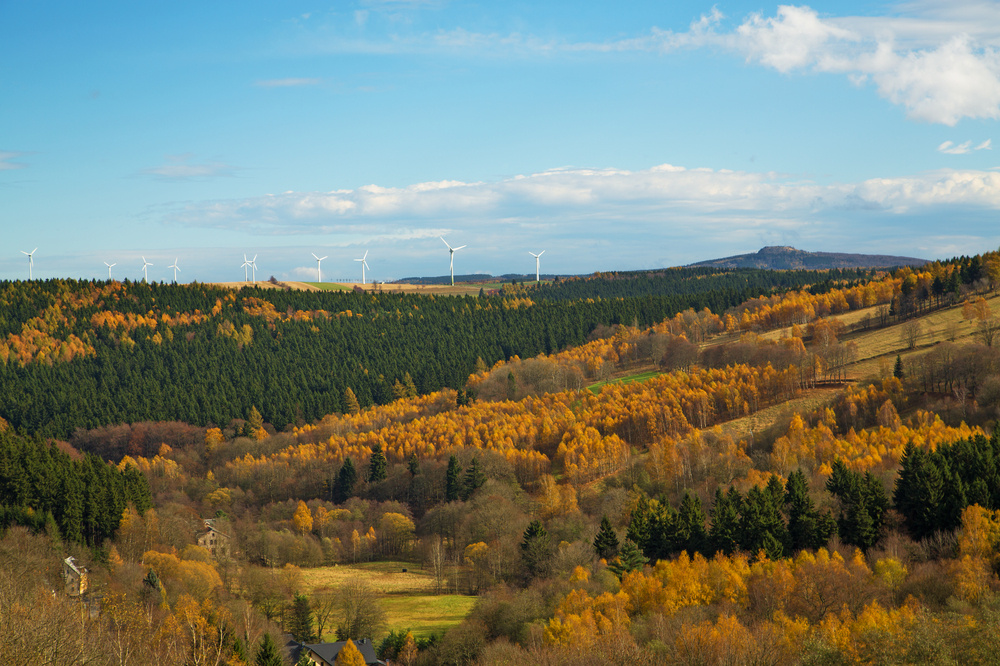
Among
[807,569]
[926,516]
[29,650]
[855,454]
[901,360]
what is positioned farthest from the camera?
[901,360]

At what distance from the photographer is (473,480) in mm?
174250

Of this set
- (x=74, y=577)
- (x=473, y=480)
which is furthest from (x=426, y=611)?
(x=473, y=480)

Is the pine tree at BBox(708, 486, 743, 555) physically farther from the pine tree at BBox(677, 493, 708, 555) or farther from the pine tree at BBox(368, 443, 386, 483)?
the pine tree at BBox(368, 443, 386, 483)

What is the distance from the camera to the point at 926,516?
91.4m

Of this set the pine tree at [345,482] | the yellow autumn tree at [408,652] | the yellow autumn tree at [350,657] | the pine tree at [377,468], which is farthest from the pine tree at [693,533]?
the pine tree at [345,482]

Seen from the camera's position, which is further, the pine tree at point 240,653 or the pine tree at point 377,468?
the pine tree at point 377,468

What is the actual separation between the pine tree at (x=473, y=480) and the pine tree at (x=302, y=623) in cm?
7524

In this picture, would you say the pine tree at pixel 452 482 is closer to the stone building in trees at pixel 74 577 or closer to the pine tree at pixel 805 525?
the stone building in trees at pixel 74 577

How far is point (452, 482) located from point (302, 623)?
77.0m

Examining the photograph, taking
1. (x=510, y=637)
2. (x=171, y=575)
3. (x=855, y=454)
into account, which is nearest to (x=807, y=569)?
(x=510, y=637)

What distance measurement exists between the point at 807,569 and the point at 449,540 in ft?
260

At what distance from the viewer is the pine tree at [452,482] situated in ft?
571

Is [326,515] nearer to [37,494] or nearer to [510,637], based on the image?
[37,494]

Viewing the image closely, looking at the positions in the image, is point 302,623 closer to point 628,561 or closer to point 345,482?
point 628,561
